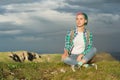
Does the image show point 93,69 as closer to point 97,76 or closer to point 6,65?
point 97,76

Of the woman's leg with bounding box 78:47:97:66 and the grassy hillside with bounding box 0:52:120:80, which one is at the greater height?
the woman's leg with bounding box 78:47:97:66

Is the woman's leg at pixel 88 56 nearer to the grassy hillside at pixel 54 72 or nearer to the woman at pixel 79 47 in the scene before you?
the woman at pixel 79 47

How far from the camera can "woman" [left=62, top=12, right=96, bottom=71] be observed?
22.0 metres

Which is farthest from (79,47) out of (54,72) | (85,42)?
(54,72)

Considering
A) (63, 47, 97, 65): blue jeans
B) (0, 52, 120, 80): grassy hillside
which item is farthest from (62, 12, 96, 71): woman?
(0, 52, 120, 80): grassy hillside

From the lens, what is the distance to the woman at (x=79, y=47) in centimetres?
2197

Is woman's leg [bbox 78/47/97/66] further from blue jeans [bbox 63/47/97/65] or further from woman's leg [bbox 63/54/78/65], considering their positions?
woman's leg [bbox 63/54/78/65]

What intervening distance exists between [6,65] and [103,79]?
21.6ft

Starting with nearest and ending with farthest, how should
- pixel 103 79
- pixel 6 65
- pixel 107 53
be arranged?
pixel 103 79 < pixel 6 65 < pixel 107 53

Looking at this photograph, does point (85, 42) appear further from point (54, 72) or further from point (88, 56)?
point (54, 72)

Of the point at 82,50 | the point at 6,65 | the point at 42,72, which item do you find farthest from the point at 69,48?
the point at 6,65

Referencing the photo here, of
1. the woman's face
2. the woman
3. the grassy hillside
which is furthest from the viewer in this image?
the woman

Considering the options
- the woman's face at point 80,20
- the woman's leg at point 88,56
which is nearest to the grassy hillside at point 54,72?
the woman's leg at point 88,56

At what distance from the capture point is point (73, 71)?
21.5 metres
